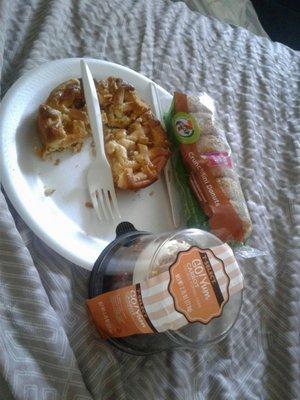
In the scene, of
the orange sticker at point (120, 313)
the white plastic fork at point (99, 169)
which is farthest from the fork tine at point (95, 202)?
the orange sticker at point (120, 313)

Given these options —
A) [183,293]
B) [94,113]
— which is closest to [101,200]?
[94,113]

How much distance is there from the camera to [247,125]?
935 millimetres

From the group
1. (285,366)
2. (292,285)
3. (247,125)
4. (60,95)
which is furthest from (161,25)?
(285,366)

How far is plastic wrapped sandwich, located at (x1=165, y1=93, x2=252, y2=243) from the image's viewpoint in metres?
0.69

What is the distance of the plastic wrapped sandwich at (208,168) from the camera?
689 mm

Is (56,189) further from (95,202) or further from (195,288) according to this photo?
(195,288)

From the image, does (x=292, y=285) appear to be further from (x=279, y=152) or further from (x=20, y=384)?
(x=20, y=384)

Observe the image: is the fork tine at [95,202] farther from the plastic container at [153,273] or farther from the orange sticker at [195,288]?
the orange sticker at [195,288]

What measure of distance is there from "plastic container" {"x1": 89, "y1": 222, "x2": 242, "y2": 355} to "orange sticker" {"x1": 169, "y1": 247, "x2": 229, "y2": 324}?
0.02 metres

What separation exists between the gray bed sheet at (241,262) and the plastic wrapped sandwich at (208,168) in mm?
91

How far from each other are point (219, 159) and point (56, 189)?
27 cm

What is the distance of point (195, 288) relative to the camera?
1.56ft

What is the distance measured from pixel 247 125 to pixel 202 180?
0.28m

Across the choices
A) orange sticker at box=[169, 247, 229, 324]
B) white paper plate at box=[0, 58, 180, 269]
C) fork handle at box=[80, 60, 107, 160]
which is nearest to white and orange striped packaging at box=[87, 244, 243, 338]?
orange sticker at box=[169, 247, 229, 324]
